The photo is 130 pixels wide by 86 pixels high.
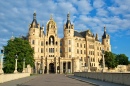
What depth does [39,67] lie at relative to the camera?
105 meters

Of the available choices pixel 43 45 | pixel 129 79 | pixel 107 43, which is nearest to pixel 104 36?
pixel 107 43

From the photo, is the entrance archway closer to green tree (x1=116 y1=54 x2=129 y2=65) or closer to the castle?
the castle

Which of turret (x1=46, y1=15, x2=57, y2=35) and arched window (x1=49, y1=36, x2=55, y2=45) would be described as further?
turret (x1=46, y1=15, x2=57, y2=35)

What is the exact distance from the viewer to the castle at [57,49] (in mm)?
103250

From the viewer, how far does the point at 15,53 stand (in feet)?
221

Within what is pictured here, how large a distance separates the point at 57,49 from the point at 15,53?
4642 centimetres

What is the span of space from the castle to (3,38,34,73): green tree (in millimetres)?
31814

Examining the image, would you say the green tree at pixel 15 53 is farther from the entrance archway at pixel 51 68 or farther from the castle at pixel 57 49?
the entrance archway at pixel 51 68

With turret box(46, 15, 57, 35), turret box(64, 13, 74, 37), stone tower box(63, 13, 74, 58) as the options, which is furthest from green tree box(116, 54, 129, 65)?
turret box(46, 15, 57, 35)

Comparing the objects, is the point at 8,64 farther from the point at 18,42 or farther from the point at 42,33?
the point at 42,33

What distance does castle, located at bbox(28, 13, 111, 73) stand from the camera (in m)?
103

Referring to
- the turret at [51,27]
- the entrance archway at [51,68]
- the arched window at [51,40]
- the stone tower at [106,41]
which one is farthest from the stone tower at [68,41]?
the stone tower at [106,41]

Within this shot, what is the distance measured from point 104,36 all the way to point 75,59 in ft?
151

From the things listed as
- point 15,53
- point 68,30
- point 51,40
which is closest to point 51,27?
point 51,40
